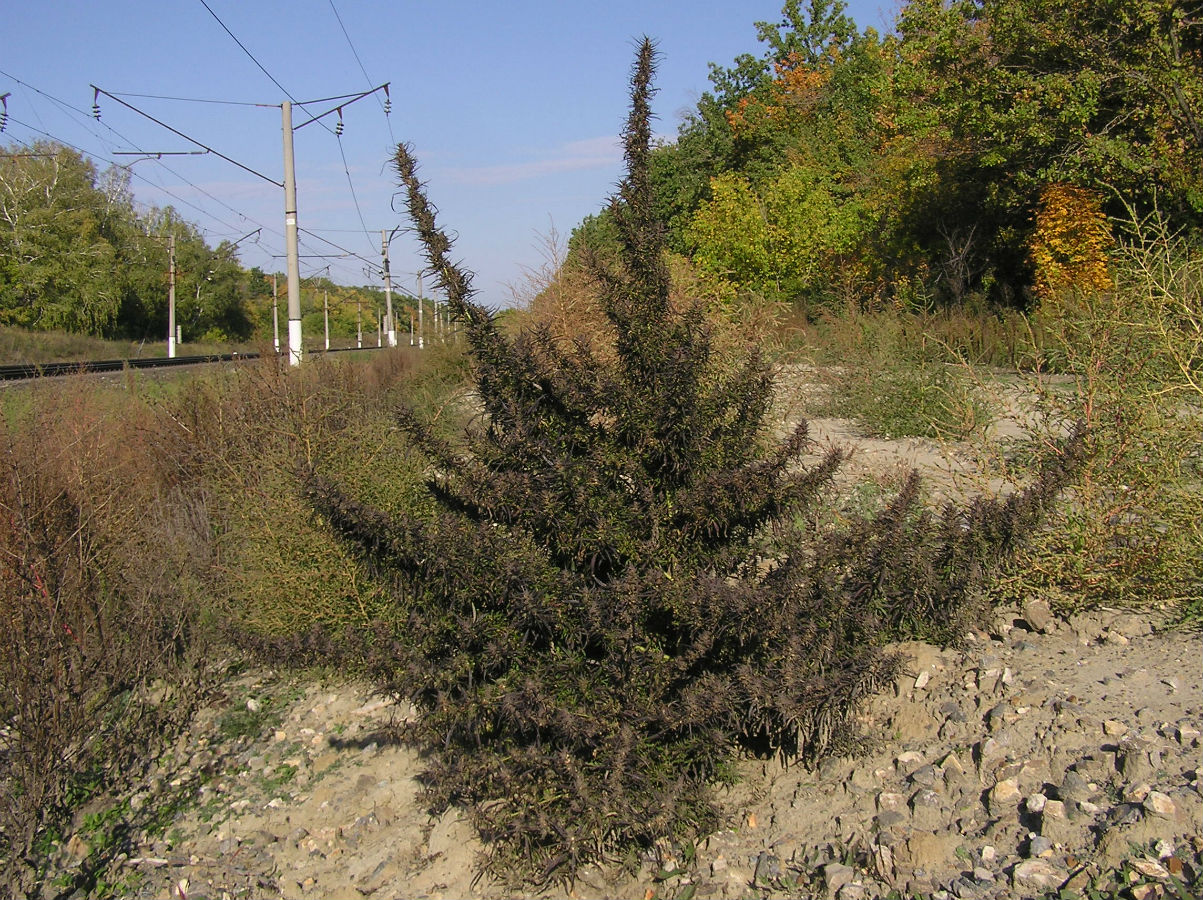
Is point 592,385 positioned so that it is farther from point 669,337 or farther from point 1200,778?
point 1200,778

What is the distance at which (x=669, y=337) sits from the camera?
3809 mm

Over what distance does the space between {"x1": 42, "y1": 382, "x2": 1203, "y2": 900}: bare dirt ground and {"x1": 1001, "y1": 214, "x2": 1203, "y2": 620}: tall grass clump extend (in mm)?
182

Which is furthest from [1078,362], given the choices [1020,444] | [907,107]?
[907,107]

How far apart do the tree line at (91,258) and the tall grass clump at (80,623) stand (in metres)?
36.5

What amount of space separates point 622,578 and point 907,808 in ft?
4.72

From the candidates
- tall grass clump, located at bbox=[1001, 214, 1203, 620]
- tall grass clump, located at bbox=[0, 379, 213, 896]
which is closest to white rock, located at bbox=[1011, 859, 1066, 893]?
tall grass clump, located at bbox=[1001, 214, 1203, 620]

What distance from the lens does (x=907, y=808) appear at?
12.1 feet

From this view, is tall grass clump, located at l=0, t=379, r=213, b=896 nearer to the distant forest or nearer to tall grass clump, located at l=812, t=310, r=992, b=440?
the distant forest

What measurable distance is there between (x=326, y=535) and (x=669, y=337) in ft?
9.89

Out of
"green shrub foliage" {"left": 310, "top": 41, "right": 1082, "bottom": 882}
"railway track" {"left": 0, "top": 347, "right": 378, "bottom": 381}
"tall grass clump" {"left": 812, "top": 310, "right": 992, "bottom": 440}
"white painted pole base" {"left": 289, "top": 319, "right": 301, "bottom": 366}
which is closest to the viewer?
"green shrub foliage" {"left": 310, "top": 41, "right": 1082, "bottom": 882}

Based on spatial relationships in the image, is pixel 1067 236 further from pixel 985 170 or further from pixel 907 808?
pixel 907 808

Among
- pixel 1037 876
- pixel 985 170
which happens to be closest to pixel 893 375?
pixel 1037 876

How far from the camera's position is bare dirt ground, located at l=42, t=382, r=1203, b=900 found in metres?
3.18

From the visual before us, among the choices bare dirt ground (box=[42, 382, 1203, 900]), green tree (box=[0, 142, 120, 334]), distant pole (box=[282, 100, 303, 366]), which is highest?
green tree (box=[0, 142, 120, 334])
